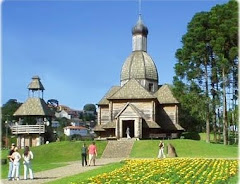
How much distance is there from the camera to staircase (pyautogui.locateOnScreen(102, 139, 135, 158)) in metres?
37.8

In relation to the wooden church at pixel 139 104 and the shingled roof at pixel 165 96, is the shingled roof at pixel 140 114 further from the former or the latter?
the shingled roof at pixel 165 96

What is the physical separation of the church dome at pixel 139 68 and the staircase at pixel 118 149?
1601 centimetres

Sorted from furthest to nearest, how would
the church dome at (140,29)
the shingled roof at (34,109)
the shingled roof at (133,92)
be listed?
1. the church dome at (140,29)
2. the shingled roof at (34,109)
3. the shingled roof at (133,92)

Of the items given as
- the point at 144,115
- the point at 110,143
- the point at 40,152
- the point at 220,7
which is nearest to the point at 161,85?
the point at 144,115

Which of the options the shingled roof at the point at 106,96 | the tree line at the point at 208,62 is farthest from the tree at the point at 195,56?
the shingled roof at the point at 106,96

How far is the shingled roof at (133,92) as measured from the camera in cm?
5116

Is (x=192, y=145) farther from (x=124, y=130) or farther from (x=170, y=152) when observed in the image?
(x=124, y=130)

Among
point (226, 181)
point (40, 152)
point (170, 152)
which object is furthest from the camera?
point (40, 152)

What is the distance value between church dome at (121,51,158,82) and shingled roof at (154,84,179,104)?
191cm

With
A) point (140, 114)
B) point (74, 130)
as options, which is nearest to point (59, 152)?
point (140, 114)

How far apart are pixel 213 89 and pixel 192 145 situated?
491 inches

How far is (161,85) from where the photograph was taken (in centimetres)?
6097

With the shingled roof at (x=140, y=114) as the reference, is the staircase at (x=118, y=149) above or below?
below

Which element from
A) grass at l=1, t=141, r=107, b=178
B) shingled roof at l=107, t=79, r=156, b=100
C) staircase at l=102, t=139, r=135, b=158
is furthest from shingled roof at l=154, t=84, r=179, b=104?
grass at l=1, t=141, r=107, b=178
